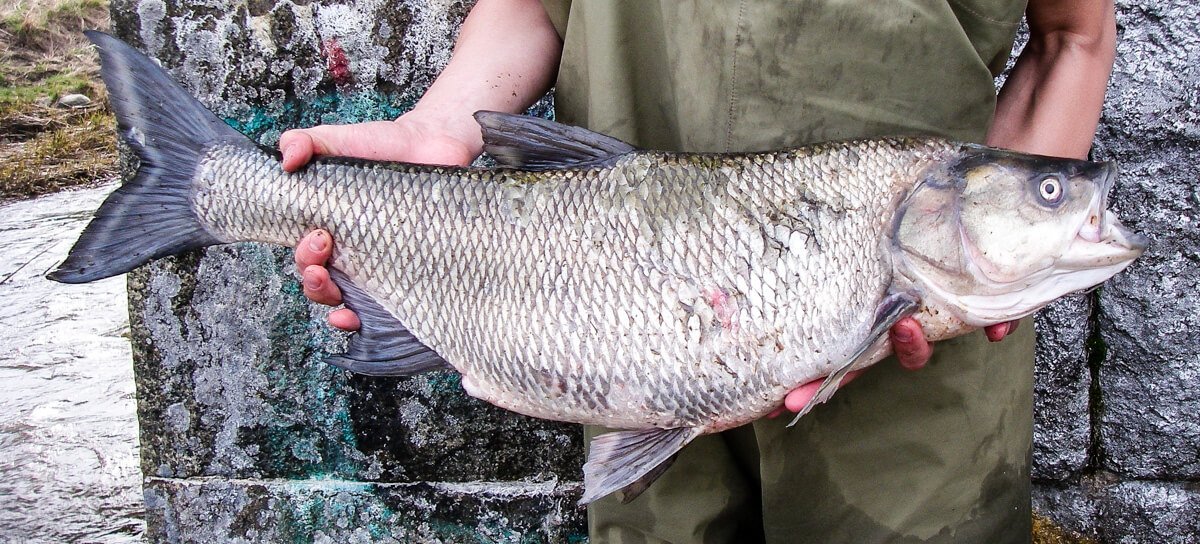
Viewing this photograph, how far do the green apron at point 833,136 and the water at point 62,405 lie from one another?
8.13ft

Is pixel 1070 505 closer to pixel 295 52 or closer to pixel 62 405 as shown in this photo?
pixel 295 52

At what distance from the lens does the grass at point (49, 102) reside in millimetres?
7508

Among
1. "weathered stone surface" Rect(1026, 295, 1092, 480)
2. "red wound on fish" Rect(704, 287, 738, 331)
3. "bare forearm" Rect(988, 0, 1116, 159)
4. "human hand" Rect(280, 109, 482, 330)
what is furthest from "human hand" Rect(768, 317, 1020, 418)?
"weathered stone surface" Rect(1026, 295, 1092, 480)

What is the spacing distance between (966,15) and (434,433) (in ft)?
6.52

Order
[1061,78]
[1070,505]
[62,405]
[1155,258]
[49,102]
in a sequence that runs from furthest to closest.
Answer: [49,102] → [62,405] → [1070,505] → [1155,258] → [1061,78]

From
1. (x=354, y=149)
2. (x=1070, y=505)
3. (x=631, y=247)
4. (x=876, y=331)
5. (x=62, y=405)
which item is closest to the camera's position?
(x=876, y=331)

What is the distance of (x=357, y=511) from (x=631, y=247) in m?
1.71

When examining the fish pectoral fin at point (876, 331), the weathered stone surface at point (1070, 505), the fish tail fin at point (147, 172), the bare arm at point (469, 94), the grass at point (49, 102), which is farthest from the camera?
the grass at point (49, 102)

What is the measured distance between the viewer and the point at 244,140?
2025 mm

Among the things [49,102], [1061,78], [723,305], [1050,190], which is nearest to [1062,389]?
[1061,78]

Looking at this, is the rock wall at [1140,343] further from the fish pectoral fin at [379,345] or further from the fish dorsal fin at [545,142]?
the fish pectoral fin at [379,345]

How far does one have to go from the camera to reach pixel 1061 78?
196 centimetres

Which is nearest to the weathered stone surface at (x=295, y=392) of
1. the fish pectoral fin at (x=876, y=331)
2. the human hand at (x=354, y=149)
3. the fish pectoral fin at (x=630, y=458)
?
the human hand at (x=354, y=149)

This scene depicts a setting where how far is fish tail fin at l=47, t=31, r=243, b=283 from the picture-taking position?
1.95 m
